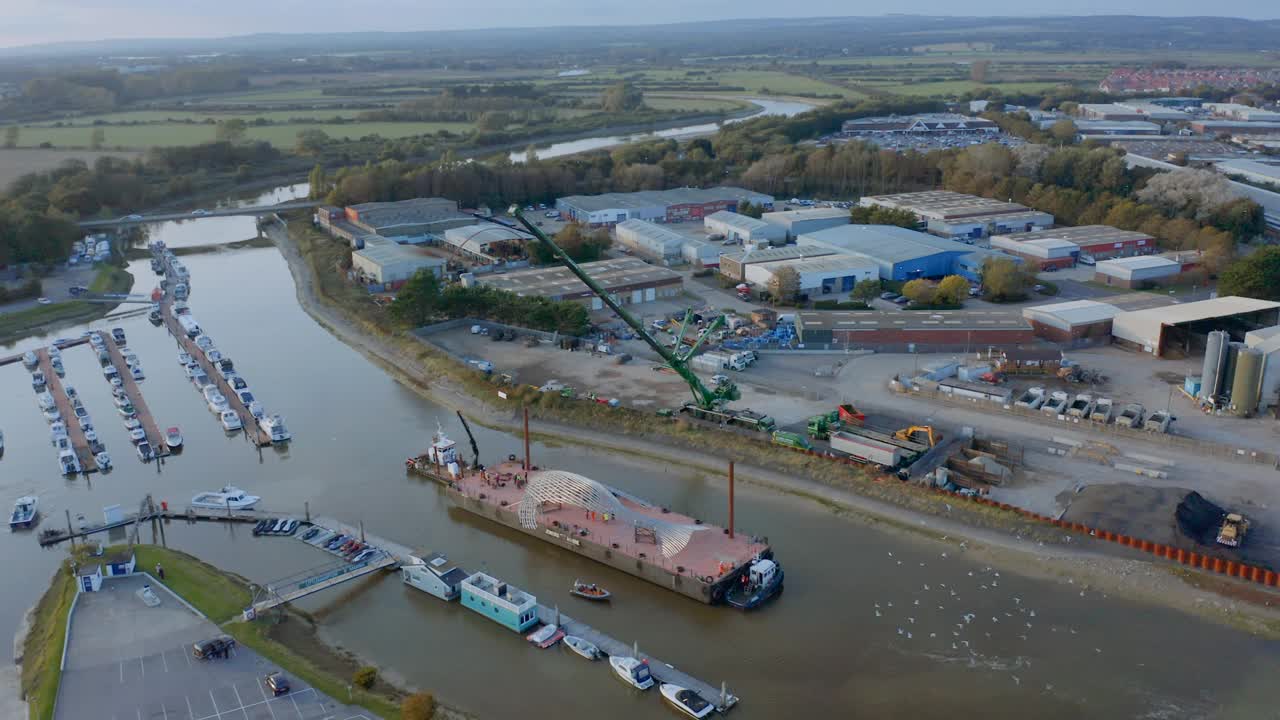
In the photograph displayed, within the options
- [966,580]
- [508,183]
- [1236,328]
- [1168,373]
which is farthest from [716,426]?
[508,183]

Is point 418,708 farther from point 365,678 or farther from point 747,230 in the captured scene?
point 747,230

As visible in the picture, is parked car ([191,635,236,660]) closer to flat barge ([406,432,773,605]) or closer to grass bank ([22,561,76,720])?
grass bank ([22,561,76,720])

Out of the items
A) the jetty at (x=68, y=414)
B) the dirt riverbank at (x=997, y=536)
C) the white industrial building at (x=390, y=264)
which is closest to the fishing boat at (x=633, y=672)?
the dirt riverbank at (x=997, y=536)

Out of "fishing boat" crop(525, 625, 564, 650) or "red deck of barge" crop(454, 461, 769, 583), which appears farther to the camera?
"red deck of barge" crop(454, 461, 769, 583)

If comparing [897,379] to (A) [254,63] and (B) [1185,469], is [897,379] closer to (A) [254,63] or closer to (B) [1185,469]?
(B) [1185,469]

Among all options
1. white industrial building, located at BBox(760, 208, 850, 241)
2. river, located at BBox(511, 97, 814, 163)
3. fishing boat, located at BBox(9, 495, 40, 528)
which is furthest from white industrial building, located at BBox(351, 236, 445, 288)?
river, located at BBox(511, 97, 814, 163)

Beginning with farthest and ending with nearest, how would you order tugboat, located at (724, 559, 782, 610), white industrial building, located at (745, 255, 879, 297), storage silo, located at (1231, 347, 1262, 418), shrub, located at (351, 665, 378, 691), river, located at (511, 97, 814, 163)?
river, located at (511, 97, 814, 163), white industrial building, located at (745, 255, 879, 297), storage silo, located at (1231, 347, 1262, 418), tugboat, located at (724, 559, 782, 610), shrub, located at (351, 665, 378, 691)

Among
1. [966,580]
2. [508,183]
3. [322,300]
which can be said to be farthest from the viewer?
[508,183]

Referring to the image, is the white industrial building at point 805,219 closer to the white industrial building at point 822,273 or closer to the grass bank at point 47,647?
the white industrial building at point 822,273
